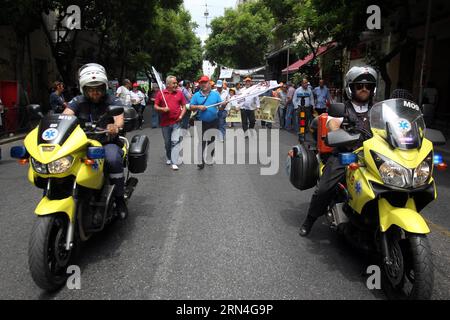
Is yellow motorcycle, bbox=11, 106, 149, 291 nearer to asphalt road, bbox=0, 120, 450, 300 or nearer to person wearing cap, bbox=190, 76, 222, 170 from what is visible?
asphalt road, bbox=0, 120, 450, 300

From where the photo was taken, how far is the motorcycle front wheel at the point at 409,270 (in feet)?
9.43

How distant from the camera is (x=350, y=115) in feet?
13.4

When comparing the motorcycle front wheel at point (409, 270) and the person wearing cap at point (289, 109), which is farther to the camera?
the person wearing cap at point (289, 109)

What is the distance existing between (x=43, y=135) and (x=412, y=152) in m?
2.78

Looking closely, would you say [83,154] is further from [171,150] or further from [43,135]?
[171,150]

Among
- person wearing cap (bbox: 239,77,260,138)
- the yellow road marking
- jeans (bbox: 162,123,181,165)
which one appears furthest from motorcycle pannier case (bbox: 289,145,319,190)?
person wearing cap (bbox: 239,77,260,138)

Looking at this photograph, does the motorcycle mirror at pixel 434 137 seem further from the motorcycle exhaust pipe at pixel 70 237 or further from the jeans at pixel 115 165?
the motorcycle exhaust pipe at pixel 70 237

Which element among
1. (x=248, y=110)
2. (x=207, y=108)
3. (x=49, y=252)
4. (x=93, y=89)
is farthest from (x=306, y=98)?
(x=49, y=252)

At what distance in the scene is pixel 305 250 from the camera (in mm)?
4223

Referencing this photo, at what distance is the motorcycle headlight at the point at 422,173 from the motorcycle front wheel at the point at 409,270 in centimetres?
39

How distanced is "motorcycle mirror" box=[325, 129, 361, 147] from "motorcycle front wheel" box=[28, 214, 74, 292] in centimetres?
221

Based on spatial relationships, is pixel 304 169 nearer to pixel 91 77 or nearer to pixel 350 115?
pixel 350 115

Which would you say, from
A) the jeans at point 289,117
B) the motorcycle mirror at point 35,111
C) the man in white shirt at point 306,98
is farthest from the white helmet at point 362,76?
the jeans at point 289,117

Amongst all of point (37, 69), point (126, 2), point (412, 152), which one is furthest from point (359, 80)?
point (37, 69)
